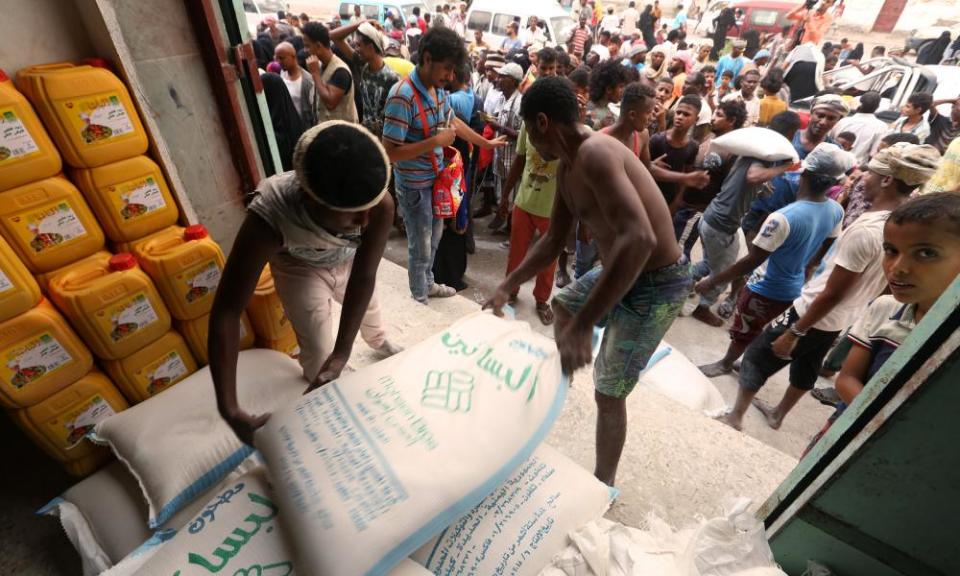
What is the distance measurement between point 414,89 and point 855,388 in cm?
237

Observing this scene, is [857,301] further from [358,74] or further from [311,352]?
[358,74]

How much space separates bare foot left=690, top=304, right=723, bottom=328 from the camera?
140 inches

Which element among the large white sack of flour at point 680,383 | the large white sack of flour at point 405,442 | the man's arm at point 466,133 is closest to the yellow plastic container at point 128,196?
the large white sack of flour at point 405,442

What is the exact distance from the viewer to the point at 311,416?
104 centimetres

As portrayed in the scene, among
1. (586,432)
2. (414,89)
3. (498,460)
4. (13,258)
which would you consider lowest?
(586,432)

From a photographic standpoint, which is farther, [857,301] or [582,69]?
[582,69]

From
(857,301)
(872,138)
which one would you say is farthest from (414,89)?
(872,138)

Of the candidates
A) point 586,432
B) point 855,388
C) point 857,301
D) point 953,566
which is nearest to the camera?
point 953,566

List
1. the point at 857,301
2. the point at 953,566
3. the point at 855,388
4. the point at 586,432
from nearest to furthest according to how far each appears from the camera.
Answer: the point at 953,566 → the point at 855,388 → the point at 586,432 → the point at 857,301

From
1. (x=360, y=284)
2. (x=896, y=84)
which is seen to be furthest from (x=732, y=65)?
(x=360, y=284)

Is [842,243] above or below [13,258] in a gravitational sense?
below

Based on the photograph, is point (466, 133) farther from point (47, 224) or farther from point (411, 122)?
point (47, 224)

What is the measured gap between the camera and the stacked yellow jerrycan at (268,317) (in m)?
1.83

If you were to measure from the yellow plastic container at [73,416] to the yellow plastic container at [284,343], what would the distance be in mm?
518
